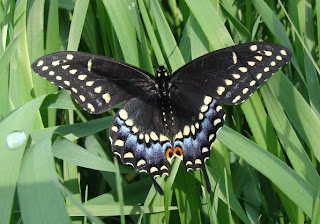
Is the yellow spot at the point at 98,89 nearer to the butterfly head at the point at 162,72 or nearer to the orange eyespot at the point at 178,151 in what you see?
the butterfly head at the point at 162,72

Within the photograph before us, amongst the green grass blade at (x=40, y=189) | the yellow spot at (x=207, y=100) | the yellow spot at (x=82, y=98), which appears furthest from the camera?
the yellow spot at (x=207, y=100)

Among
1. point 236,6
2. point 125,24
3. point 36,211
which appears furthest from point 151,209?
point 236,6

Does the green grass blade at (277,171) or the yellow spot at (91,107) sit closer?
the green grass blade at (277,171)

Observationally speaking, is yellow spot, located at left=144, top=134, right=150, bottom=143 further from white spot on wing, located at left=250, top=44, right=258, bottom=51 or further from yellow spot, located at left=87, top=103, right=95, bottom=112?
white spot on wing, located at left=250, top=44, right=258, bottom=51

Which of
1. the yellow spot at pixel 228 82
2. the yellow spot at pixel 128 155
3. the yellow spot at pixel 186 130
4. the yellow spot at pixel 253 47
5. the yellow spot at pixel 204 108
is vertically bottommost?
the yellow spot at pixel 128 155

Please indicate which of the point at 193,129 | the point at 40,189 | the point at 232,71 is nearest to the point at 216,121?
the point at 193,129

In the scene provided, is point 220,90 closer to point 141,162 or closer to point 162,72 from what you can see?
point 162,72

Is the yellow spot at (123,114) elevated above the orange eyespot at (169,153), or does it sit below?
above

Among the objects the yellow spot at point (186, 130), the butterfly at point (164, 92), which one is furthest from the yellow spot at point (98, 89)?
the yellow spot at point (186, 130)
